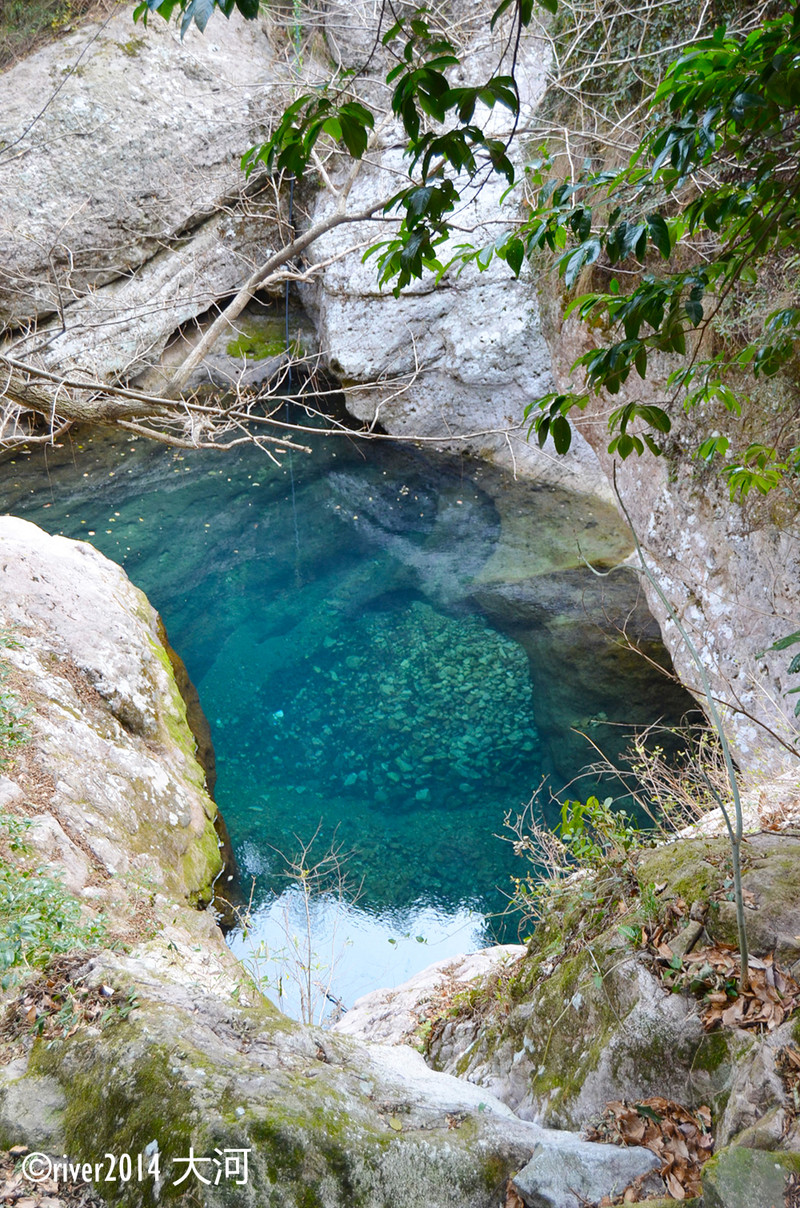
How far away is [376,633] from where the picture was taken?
27.9 ft

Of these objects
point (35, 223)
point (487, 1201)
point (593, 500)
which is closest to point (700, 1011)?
point (487, 1201)

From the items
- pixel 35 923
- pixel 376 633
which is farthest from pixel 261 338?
pixel 35 923

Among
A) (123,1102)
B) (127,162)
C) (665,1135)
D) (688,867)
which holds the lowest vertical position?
(665,1135)

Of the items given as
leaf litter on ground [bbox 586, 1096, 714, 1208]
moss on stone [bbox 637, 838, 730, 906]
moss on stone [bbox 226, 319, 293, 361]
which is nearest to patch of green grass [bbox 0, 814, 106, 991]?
leaf litter on ground [bbox 586, 1096, 714, 1208]

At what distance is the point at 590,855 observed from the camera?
302cm

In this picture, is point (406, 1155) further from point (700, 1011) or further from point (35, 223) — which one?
point (35, 223)

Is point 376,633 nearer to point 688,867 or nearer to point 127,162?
point 688,867

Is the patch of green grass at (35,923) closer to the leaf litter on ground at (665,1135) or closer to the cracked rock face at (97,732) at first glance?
the cracked rock face at (97,732)

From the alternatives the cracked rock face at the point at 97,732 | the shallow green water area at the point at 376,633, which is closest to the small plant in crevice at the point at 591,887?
the cracked rock face at the point at 97,732

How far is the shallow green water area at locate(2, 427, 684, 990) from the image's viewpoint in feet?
20.0

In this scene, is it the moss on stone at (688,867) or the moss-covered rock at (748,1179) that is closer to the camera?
the moss-covered rock at (748,1179)

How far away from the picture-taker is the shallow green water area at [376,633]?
6.10 metres

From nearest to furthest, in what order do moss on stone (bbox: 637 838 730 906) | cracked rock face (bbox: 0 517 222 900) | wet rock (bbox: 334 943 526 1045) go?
moss on stone (bbox: 637 838 730 906) < wet rock (bbox: 334 943 526 1045) < cracked rock face (bbox: 0 517 222 900)

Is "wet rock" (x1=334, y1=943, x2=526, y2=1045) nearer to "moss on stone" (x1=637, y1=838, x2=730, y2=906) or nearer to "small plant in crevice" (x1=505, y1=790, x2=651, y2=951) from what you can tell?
"small plant in crevice" (x1=505, y1=790, x2=651, y2=951)
